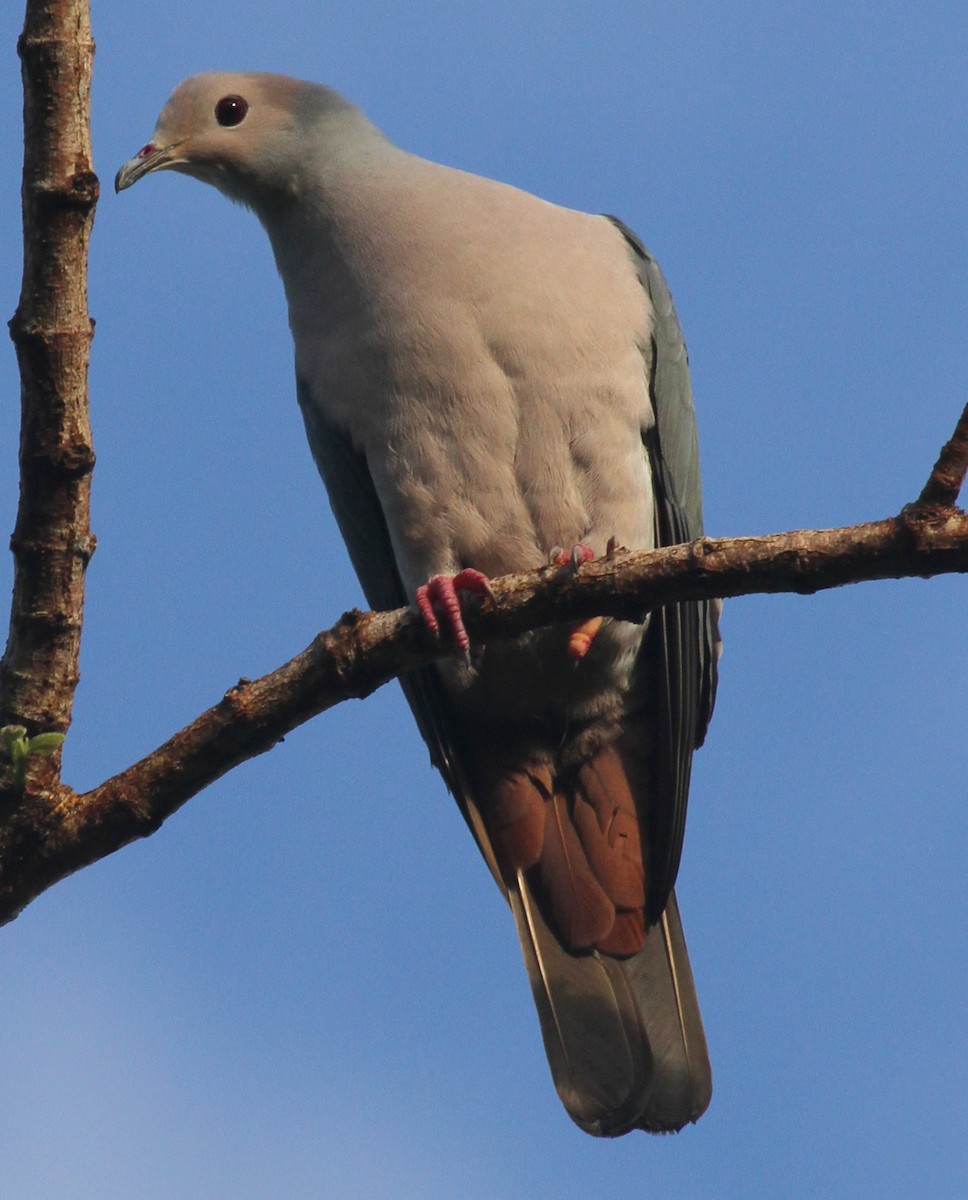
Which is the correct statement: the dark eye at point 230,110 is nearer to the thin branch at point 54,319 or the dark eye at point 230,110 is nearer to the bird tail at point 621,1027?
the thin branch at point 54,319

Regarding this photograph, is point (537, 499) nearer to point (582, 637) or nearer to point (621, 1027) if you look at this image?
point (582, 637)

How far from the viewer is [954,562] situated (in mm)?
2996

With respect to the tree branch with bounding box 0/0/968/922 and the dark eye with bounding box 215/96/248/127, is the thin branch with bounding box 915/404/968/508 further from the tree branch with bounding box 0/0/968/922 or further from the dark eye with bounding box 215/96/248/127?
the dark eye with bounding box 215/96/248/127

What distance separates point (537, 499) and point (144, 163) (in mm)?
1938

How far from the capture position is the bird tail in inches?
187

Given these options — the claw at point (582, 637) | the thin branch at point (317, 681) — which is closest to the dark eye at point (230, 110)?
the claw at point (582, 637)

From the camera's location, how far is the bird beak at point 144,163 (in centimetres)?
529

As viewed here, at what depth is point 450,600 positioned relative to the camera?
12.5 feet

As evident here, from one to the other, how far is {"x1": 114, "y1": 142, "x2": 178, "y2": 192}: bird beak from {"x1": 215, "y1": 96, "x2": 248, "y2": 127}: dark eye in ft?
0.63

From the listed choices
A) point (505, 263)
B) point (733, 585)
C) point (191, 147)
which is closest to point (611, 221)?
point (505, 263)

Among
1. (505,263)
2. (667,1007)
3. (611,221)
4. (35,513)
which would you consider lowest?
(667,1007)

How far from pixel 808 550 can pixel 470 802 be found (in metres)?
2.24

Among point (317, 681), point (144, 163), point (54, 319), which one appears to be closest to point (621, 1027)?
point (317, 681)

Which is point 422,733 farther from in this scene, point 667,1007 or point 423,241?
point 423,241
